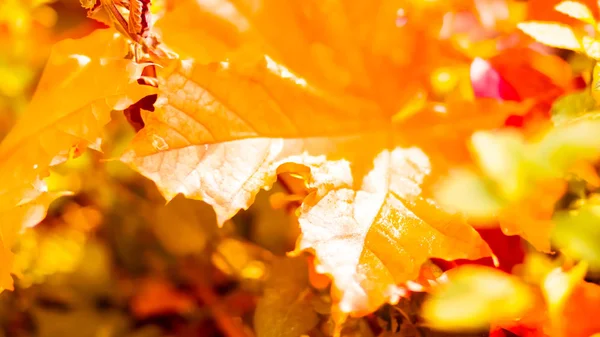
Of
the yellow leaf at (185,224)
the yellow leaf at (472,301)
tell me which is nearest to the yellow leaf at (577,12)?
the yellow leaf at (472,301)

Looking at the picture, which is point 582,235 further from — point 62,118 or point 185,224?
point 185,224

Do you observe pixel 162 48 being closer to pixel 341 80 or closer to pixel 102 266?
pixel 341 80

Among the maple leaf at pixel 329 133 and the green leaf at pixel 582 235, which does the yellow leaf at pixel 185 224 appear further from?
the green leaf at pixel 582 235

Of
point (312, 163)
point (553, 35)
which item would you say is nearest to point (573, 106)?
point (553, 35)

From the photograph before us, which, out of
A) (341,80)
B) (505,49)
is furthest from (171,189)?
(505,49)

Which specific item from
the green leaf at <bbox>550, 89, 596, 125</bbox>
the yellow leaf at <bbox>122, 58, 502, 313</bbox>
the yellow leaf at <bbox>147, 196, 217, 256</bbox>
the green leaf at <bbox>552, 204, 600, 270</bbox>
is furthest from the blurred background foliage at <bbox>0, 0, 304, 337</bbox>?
the green leaf at <bbox>552, 204, 600, 270</bbox>

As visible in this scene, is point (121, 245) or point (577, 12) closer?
point (577, 12)

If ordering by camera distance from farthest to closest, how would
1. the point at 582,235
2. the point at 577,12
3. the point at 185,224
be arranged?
the point at 185,224 < the point at 577,12 < the point at 582,235

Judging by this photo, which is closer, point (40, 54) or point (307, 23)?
point (307, 23)
